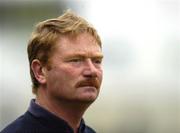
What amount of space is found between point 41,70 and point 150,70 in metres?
7.01

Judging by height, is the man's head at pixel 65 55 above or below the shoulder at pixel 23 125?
above

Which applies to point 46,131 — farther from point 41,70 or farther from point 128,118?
point 128,118

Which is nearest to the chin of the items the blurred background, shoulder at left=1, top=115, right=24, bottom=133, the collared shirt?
the collared shirt

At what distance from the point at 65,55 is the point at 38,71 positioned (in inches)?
5.8

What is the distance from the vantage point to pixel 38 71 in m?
3.06

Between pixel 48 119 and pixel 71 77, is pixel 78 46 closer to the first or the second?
pixel 71 77

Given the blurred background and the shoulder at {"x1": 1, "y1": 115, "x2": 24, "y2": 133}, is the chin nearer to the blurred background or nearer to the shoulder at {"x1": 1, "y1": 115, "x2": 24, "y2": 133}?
the shoulder at {"x1": 1, "y1": 115, "x2": 24, "y2": 133}

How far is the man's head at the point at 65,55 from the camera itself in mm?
2951

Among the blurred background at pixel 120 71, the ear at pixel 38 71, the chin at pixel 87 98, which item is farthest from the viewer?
the blurred background at pixel 120 71

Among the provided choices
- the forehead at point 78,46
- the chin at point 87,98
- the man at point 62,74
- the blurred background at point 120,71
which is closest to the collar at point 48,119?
the man at point 62,74

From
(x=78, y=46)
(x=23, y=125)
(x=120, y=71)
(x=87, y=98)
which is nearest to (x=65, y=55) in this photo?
(x=78, y=46)

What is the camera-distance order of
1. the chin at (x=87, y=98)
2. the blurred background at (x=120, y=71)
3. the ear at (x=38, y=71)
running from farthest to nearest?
the blurred background at (x=120, y=71), the ear at (x=38, y=71), the chin at (x=87, y=98)

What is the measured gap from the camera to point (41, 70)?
306cm

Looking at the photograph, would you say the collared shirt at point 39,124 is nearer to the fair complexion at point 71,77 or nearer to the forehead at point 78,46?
the fair complexion at point 71,77
